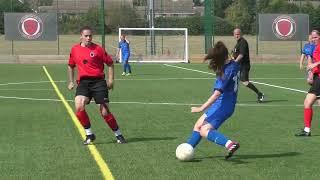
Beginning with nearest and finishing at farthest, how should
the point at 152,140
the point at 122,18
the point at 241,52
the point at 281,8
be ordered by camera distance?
the point at 152,140 < the point at 241,52 < the point at 281,8 < the point at 122,18

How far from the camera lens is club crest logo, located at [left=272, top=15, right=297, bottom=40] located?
4525 cm

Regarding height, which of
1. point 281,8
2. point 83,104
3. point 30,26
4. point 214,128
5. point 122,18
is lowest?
point 214,128

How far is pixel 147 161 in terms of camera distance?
8867 millimetres

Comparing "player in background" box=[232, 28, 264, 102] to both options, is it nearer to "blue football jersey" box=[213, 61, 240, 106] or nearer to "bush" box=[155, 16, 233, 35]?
"blue football jersey" box=[213, 61, 240, 106]

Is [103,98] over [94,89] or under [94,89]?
under

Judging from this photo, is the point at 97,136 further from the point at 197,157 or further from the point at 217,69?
the point at 217,69

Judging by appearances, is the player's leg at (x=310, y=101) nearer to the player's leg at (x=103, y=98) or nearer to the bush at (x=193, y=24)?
the player's leg at (x=103, y=98)

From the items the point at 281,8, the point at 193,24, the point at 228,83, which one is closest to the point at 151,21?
the point at 193,24

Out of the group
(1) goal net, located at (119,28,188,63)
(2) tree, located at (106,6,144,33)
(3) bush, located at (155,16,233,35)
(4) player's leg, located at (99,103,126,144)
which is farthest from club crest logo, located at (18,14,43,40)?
(4) player's leg, located at (99,103,126,144)

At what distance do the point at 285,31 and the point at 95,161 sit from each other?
3806cm

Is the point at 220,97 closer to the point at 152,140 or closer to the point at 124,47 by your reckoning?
the point at 152,140

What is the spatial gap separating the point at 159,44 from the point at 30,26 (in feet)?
33.5

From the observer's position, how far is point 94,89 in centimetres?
1035

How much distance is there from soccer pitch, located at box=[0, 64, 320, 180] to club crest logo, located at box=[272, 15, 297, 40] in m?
26.0
